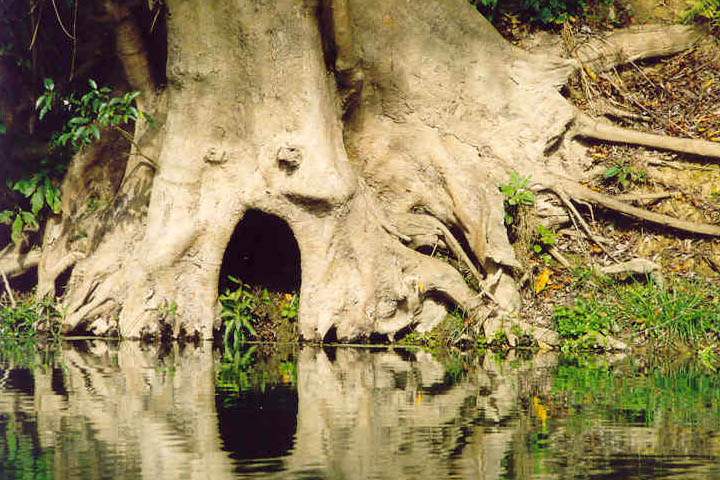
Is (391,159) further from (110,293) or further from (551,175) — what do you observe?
(110,293)

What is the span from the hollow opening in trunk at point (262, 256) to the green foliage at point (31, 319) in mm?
1909

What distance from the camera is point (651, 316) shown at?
36.7ft

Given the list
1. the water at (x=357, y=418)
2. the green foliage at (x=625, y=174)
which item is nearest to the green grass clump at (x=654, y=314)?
the water at (x=357, y=418)

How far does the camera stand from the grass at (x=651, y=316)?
11.0 metres

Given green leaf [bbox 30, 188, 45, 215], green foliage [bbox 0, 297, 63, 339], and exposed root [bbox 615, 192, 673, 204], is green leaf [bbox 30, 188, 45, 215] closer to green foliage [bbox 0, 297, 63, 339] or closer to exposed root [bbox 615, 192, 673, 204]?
green foliage [bbox 0, 297, 63, 339]

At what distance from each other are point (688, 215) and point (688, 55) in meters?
2.42

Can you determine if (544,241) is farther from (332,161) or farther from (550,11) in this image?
(550,11)

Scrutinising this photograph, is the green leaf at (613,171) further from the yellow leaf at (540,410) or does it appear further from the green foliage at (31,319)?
the green foliage at (31,319)

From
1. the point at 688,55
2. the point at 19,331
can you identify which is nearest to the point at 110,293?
the point at 19,331

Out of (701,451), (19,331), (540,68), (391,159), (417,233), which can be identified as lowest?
(701,451)

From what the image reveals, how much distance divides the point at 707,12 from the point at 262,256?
6040mm

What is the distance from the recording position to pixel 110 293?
12.2 m

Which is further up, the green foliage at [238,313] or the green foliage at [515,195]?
the green foliage at [515,195]

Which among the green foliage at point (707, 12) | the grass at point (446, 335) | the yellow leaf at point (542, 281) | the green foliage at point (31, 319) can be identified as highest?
the green foliage at point (707, 12)
